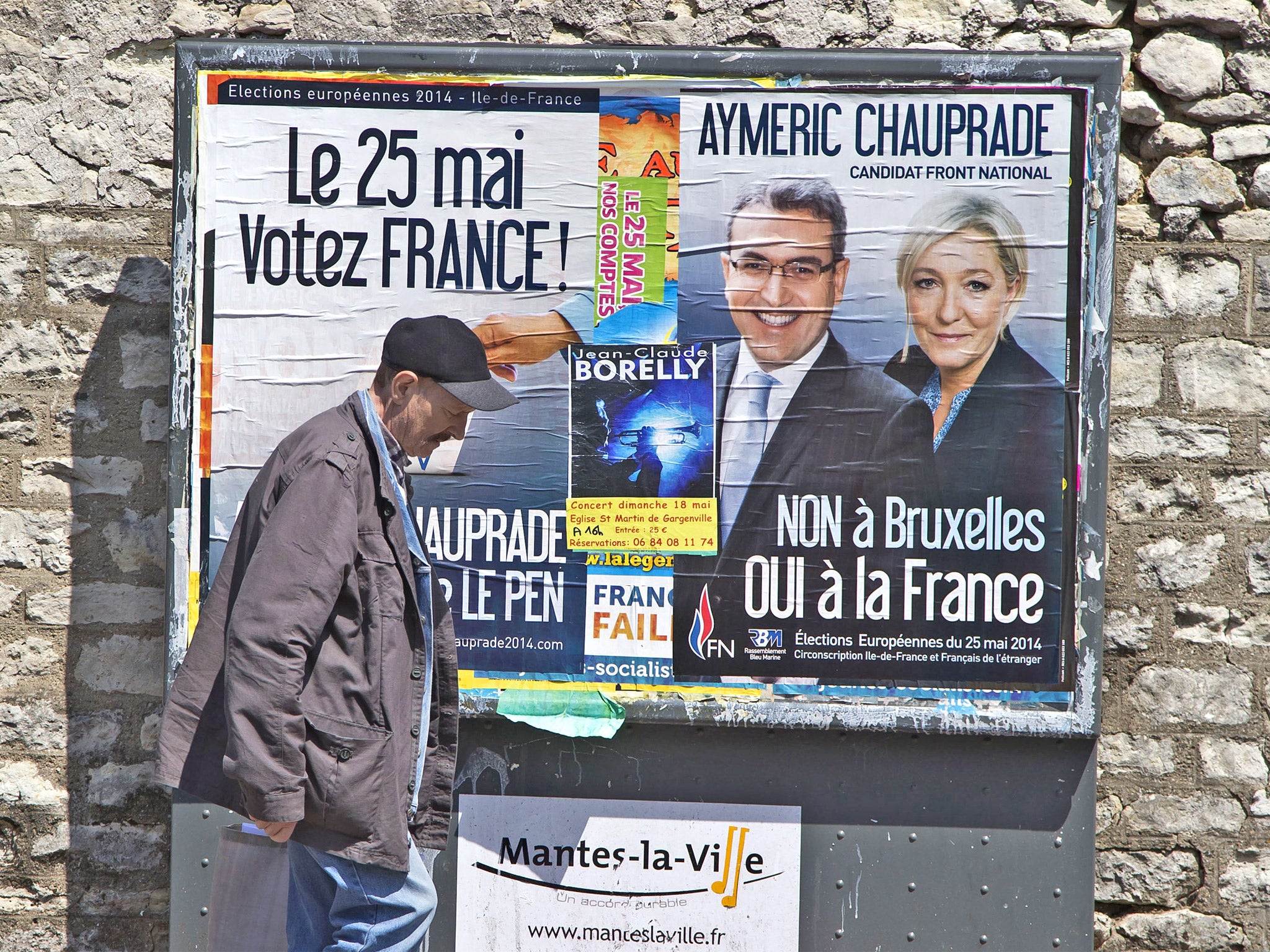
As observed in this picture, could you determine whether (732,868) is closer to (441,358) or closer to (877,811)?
(877,811)

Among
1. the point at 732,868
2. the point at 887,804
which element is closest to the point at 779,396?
the point at 887,804

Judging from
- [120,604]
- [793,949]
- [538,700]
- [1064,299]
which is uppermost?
[1064,299]

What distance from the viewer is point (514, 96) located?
10.0 ft

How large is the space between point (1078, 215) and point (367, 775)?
8.11 feet

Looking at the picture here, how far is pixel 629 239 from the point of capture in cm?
307

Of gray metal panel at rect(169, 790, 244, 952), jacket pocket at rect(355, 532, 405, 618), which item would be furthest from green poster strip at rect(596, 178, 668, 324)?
gray metal panel at rect(169, 790, 244, 952)

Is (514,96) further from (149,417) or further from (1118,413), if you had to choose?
(1118,413)

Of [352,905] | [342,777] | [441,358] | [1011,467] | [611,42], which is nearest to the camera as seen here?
[342,777]

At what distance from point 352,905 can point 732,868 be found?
1218 mm

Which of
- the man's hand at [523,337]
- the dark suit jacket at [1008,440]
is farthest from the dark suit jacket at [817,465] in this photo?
the man's hand at [523,337]

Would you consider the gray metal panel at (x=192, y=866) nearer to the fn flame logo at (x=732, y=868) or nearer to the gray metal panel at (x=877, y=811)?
the gray metal panel at (x=877, y=811)

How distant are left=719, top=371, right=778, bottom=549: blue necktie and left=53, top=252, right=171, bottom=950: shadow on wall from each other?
1836 mm

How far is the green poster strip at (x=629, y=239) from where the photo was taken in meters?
3.07

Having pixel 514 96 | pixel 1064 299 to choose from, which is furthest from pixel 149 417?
pixel 1064 299
